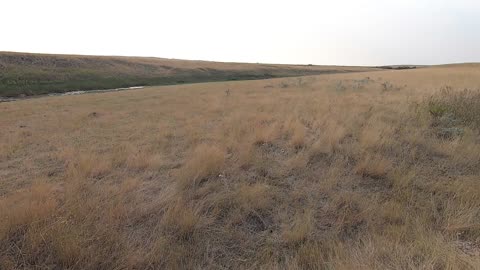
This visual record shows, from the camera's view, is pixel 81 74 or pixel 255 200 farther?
pixel 81 74

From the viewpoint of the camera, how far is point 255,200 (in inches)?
192

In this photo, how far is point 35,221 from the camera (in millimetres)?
4020

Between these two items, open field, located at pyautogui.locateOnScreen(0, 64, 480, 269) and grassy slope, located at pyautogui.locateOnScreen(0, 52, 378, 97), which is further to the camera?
grassy slope, located at pyautogui.locateOnScreen(0, 52, 378, 97)

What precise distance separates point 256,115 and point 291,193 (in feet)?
20.9

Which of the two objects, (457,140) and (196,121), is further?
(196,121)

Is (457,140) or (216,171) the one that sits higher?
(457,140)

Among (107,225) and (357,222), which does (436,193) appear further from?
(107,225)

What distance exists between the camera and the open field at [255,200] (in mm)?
3727

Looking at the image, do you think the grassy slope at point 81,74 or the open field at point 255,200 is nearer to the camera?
the open field at point 255,200

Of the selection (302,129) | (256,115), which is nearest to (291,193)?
(302,129)

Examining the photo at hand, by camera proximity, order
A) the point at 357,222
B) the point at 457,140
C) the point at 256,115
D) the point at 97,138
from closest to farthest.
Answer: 1. the point at 357,222
2. the point at 457,140
3. the point at 97,138
4. the point at 256,115

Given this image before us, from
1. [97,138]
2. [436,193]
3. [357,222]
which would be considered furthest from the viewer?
[97,138]

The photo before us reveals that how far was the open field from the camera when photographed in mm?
3727

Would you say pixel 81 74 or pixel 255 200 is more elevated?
pixel 255 200
